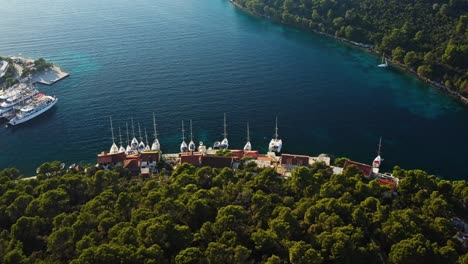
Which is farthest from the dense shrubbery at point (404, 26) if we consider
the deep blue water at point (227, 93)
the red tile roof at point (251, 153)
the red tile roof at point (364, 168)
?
the red tile roof at point (251, 153)

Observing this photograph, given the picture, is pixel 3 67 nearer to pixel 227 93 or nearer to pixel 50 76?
pixel 50 76

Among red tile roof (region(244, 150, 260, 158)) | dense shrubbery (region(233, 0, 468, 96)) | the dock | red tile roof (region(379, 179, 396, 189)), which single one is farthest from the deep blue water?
red tile roof (region(379, 179, 396, 189))

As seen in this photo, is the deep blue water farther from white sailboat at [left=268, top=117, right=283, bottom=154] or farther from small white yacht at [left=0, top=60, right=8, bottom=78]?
small white yacht at [left=0, top=60, right=8, bottom=78]

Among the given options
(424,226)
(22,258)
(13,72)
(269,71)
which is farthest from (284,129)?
(13,72)

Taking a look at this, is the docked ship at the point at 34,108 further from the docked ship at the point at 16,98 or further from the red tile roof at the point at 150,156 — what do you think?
the red tile roof at the point at 150,156

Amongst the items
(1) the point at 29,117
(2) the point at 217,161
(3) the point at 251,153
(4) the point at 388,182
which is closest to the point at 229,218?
(2) the point at 217,161

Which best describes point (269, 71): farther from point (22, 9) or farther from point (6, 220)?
point (22, 9)
